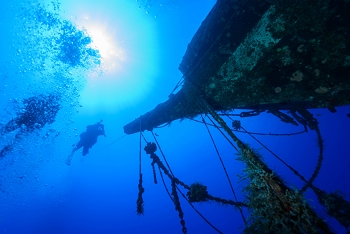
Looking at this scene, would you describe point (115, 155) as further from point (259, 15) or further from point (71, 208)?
point (259, 15)

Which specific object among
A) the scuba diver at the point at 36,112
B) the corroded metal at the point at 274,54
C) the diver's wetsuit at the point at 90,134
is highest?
the scuba diver at the point at 36,112

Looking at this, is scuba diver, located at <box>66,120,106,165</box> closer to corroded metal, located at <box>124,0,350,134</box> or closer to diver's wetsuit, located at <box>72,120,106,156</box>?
diver's wetsuit, located at <box>72,120,106,156</box>

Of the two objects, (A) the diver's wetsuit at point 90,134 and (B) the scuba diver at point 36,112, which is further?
(B) the scuba diver at point 36,112

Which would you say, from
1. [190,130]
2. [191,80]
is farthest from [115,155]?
[191,80]

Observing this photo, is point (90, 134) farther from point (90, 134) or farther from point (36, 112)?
point (36, 112)

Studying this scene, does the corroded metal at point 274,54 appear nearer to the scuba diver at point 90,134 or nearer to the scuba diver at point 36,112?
the scuba diver at point 90,134

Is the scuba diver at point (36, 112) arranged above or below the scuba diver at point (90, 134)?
above

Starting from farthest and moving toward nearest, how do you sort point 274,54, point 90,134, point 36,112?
point 36,112 → point 90,134 → point 274,54

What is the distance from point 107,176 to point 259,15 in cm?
8995

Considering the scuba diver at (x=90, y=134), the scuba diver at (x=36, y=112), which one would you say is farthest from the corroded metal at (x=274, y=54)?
the scuba diver at (x=36, y=112)

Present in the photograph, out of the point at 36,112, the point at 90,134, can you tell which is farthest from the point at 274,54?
the point at 36,112

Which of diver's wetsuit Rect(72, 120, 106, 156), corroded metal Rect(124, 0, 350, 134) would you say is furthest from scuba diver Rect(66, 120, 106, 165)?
corroded metal Rect(124, 0, 350, 134)

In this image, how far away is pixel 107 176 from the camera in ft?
271

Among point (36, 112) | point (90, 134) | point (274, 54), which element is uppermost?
point (36, 112)
